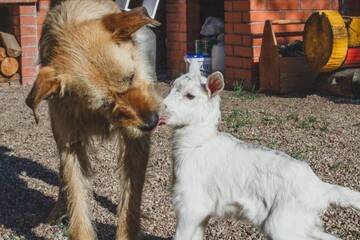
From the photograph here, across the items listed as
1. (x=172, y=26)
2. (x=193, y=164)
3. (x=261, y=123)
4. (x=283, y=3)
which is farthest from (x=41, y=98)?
(x=172, y=26)

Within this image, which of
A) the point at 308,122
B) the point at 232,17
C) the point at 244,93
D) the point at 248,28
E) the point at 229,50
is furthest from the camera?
the point at 229,50

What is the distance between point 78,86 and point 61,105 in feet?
0.89

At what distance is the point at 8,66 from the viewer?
9664 mm

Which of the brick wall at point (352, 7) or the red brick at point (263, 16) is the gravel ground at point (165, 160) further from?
the brick wall at point (352, 7)

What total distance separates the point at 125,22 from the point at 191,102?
0.57 metres

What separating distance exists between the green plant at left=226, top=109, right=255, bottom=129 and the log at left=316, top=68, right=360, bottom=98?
1.38 m

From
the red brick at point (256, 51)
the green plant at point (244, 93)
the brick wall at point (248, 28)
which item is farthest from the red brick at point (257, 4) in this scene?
the green plant at point (244, 93)

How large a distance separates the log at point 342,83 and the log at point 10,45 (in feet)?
14.8

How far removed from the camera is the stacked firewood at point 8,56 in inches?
377

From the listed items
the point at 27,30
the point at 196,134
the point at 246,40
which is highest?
the point at 27,30

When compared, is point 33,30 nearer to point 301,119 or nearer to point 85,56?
point 301,119

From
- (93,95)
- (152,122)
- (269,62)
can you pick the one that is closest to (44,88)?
(93,95)

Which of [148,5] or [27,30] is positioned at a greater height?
[148,5]

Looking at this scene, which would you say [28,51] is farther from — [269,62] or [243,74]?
[269,62]
